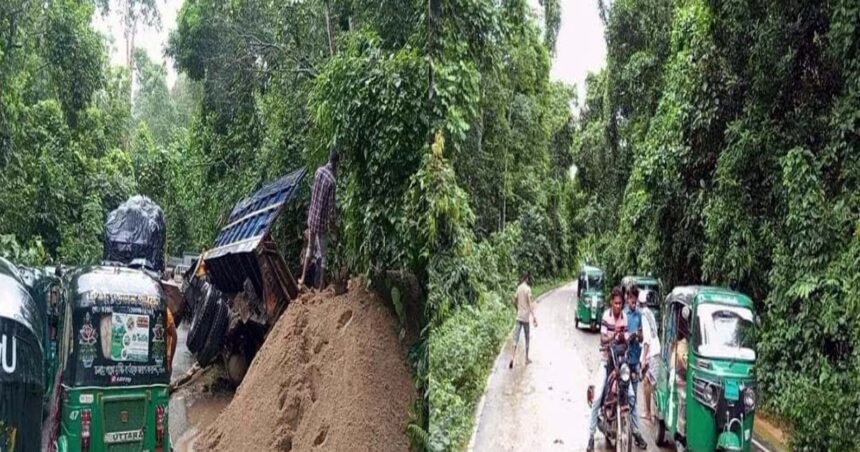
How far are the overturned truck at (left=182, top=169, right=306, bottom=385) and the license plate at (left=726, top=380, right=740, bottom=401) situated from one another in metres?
2.03

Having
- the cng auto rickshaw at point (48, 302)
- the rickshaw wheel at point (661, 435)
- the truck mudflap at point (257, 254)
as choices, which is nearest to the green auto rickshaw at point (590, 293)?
the rickshaw wheel at point (661, 435)

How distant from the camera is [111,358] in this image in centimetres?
315

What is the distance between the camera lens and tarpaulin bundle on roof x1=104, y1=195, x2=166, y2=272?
3283 millimetres

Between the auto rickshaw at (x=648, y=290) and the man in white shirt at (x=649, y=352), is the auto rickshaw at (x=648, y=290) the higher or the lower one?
the higher one

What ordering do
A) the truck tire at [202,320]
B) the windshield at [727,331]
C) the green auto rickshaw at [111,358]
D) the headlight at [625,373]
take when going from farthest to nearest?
1. the truck tire at [202,320]
2. the windshield at [727,331]
3. the green auto rickshaw at [111,358]
4. the headlight at [625,373]

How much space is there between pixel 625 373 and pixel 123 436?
2244 millimetres

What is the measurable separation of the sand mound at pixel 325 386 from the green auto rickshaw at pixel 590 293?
0.95 meters

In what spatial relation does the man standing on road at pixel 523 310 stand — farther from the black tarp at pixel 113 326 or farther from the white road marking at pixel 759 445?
the black tarp at pixel 113 326

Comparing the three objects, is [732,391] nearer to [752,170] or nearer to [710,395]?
[710,395]

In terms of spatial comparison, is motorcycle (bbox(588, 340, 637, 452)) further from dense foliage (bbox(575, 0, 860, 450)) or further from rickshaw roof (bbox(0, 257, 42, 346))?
rickshaw roof (bbox(0, 257, 42, 346))

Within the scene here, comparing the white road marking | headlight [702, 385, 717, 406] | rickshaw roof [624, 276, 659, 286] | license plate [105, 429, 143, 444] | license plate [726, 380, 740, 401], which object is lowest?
license plate [105, 429, 143, 444]

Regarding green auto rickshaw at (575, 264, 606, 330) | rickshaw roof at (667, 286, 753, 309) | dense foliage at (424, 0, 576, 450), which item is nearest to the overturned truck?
dense foliage at (424, 0, 576, 450)

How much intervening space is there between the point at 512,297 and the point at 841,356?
70.4 inches

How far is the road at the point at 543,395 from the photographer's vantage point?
275cm
